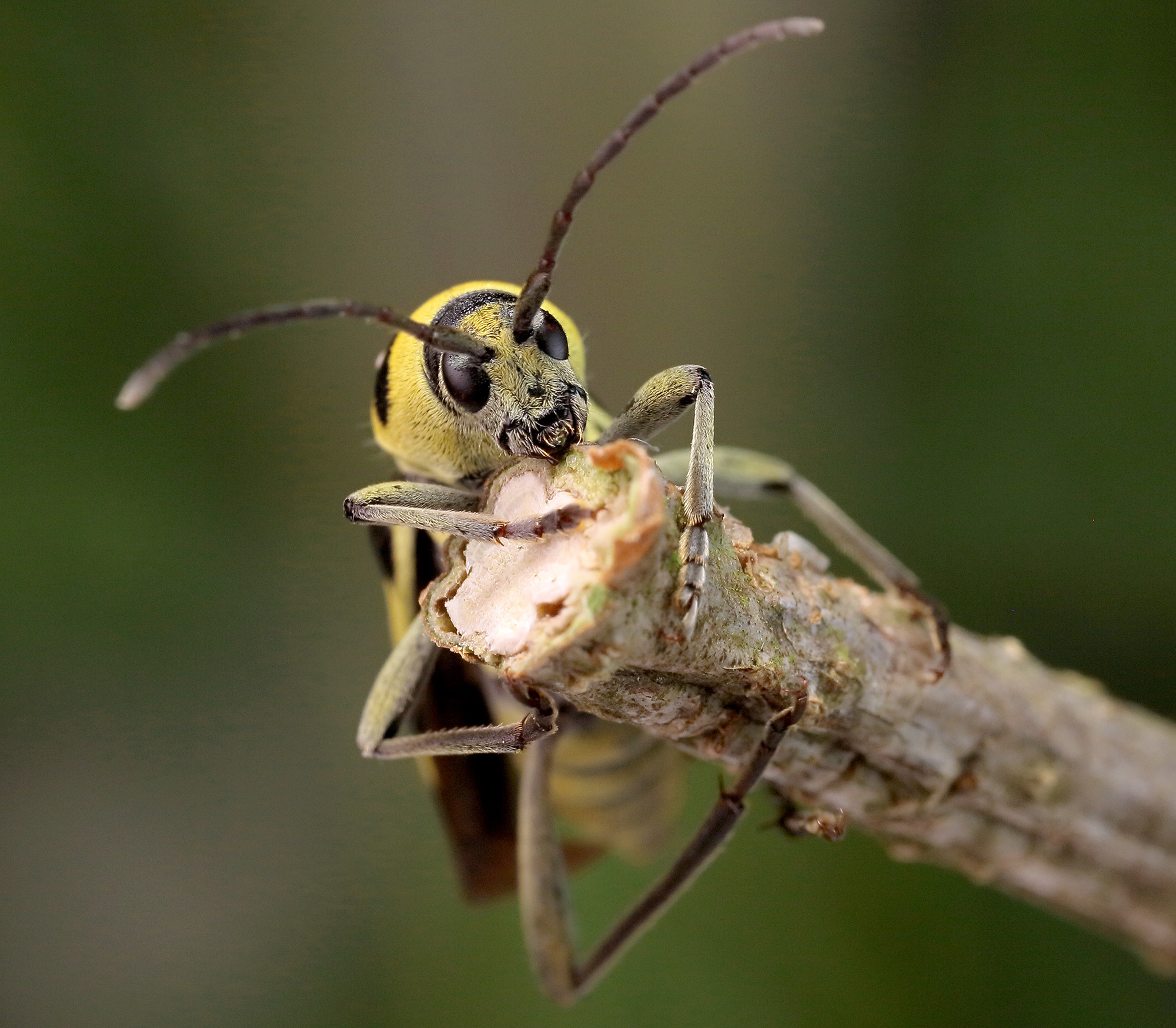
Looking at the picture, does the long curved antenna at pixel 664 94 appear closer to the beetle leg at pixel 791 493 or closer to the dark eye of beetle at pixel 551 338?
the dark eye of beetle at pixel 551 338

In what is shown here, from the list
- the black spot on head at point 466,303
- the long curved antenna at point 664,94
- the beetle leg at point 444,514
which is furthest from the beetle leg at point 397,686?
the long curved antenna at point 664,94

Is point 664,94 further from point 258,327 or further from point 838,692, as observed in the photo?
point 838,692

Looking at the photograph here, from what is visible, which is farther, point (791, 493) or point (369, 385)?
point (369, 385)

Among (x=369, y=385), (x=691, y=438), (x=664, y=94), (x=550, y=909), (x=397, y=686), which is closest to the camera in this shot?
(x=664, y=94)

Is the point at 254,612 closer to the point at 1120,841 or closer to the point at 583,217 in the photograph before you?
the point at 583,217

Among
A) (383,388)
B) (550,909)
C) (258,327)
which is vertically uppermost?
(258,327)

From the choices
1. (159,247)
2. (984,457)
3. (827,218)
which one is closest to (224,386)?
(159,247)

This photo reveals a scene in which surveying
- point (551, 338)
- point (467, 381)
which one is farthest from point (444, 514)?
point (551, 338)
